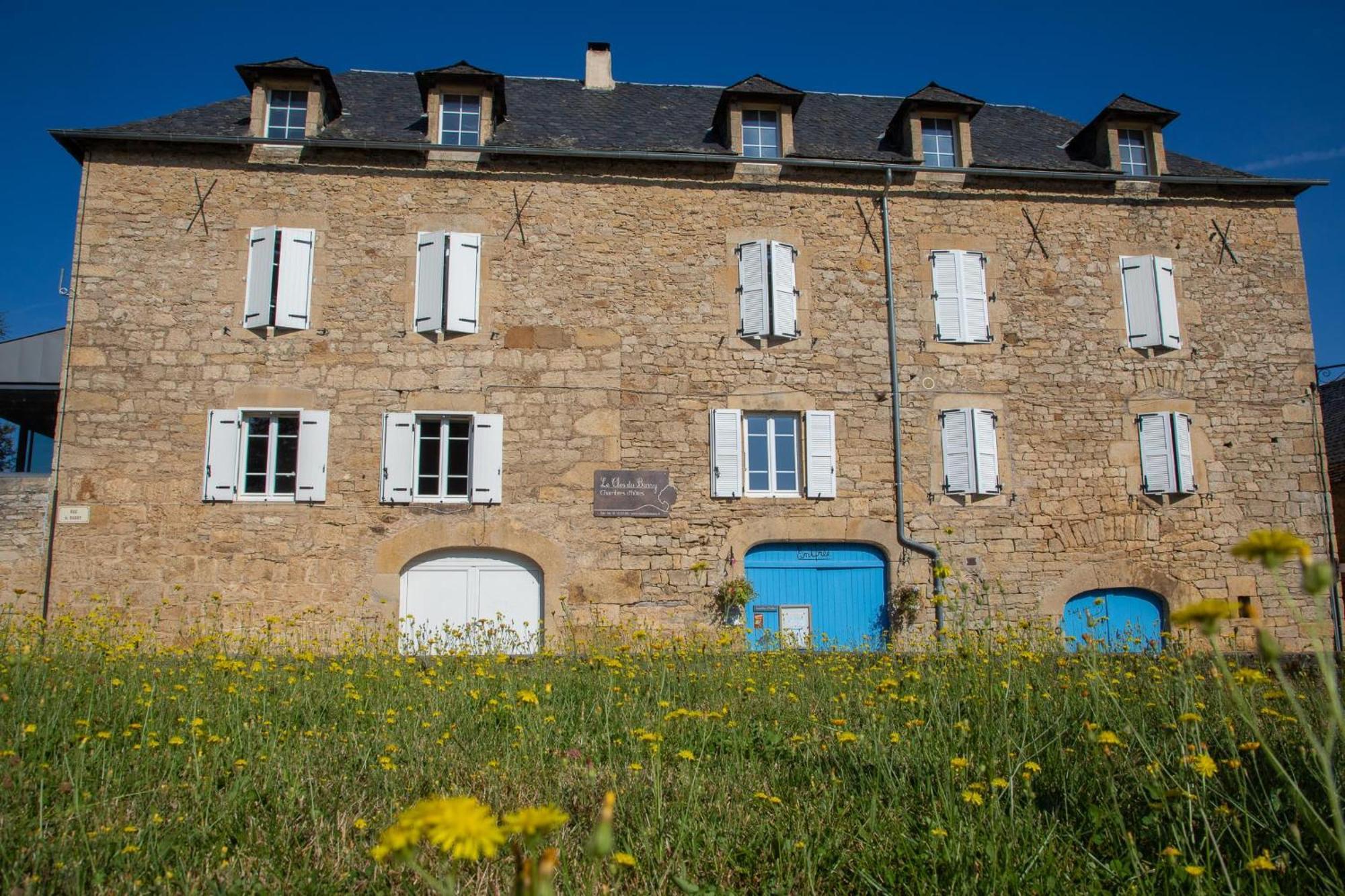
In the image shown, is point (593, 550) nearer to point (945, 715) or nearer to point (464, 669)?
point (464, 669)

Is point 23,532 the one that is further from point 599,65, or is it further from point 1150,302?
point 1150,302

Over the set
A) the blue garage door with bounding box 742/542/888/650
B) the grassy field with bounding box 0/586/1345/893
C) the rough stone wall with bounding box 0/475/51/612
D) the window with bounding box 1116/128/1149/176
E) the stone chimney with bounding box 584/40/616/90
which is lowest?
the grassy field with bounding box 0/586/1345/893

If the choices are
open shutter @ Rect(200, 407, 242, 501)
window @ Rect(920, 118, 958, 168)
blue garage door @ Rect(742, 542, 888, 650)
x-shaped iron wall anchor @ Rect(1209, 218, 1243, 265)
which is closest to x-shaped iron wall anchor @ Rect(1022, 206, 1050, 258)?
window @ Rect(920, 118, 958, 168)

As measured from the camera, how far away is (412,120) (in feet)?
44.5

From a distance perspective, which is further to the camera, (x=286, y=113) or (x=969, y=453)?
(x=286, y=113)

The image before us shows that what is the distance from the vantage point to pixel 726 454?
12430mm

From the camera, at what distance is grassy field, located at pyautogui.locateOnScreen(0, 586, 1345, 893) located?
270 centimetres

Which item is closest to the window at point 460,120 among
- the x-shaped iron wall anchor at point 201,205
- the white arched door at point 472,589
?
the x-shaped iron wall anchor at point 201,205

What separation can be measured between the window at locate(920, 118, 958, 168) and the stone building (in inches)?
2.3

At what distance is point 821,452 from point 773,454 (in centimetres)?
67

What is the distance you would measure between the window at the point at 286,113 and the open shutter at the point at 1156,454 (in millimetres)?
12699

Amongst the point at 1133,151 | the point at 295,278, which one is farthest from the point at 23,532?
Answer: the point at 1133,151

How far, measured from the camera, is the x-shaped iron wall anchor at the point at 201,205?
12.3 m

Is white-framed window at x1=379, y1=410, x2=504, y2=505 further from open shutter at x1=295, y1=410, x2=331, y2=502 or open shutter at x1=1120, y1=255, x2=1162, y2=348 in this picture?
open shutter at x1=1120, y1=255, x2=1162, y2=348
